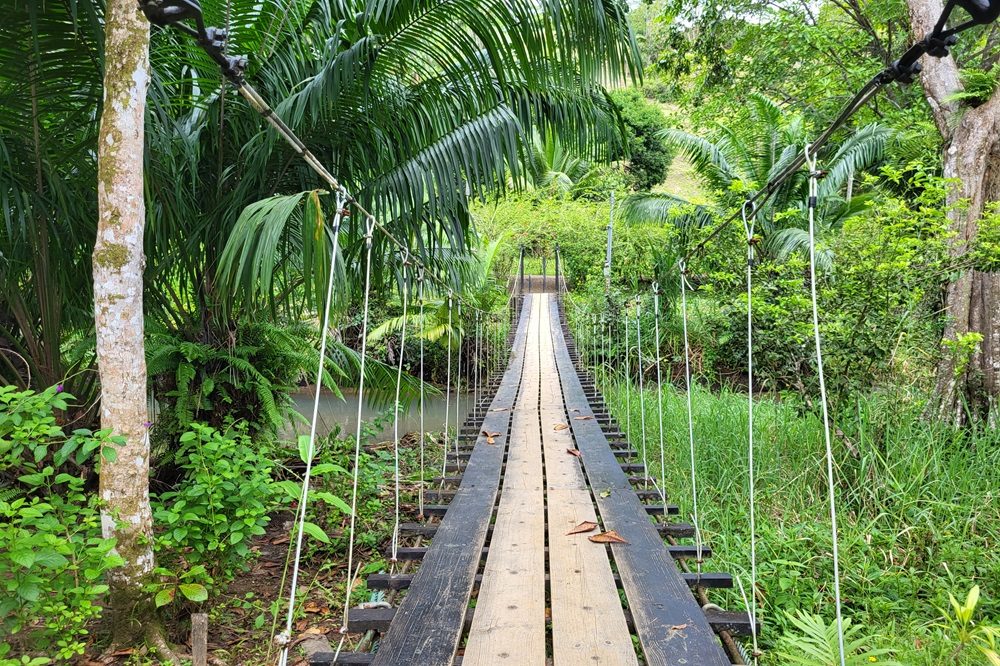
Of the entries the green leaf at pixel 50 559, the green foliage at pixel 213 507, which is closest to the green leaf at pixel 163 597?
the green foliage at pixel 213 507

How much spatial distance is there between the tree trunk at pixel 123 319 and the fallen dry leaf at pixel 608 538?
4.11ft

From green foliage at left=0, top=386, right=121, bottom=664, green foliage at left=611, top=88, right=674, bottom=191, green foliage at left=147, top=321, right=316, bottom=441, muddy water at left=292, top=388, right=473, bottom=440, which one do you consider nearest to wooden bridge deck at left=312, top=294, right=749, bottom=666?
green foliage at left=0, top=386, right=121, bottom=664

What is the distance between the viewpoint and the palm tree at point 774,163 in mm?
5977

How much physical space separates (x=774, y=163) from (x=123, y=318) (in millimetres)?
6463

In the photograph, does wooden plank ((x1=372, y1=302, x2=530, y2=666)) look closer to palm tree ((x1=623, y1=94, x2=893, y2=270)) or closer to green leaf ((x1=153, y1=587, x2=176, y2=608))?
green leaf ((x1=153, y1=587, x2=176, y2=608))

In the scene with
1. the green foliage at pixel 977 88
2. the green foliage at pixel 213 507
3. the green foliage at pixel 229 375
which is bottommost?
the green foliage at pixel 213 507

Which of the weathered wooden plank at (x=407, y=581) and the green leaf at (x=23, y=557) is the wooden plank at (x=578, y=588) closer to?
the weathered wooden plank at (x=407, y=581)

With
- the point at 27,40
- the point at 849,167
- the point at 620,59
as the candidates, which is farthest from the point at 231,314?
the point at 849,167

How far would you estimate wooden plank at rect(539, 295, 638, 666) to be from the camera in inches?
51.1

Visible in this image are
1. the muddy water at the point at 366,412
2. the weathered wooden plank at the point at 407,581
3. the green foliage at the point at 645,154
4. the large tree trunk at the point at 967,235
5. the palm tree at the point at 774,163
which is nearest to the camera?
the weathered wooden plank at the point at 407,581

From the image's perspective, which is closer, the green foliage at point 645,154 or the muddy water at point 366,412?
the muddy water at point 366,412

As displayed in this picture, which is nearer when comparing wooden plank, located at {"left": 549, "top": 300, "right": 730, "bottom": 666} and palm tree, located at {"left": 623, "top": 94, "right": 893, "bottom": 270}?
wooden plank, located at {"left": 549, "top": 300, "right": 730, "bottom": 666}

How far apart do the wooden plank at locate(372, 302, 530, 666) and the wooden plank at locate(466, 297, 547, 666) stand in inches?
1.8

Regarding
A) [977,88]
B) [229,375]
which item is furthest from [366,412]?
[977,88]
